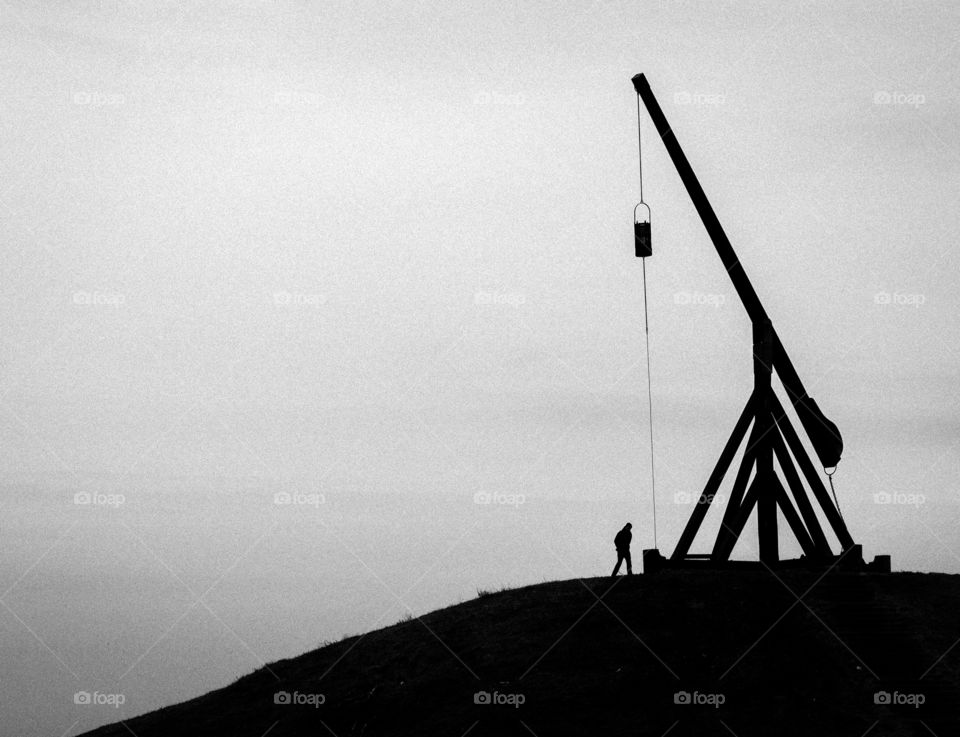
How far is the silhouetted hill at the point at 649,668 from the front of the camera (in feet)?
62.3

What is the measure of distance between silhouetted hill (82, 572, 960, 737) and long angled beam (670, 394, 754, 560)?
163cm

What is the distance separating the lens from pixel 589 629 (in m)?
22.3

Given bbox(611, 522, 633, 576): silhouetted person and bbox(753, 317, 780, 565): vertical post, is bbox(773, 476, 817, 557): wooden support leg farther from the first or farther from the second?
bbox(611, 522, 633, 576): silhouetted person

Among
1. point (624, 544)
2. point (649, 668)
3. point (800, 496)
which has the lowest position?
point (649, 668)

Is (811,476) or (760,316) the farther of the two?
(760,316)

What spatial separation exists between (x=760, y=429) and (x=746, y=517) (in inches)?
79.1

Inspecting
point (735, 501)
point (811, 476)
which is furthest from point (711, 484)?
point (811, 476)

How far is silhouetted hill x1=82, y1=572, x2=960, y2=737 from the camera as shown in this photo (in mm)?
19000

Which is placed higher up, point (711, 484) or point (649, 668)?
point (711, 484)

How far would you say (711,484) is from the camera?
2595 cm

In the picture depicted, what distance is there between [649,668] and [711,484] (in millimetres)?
6504

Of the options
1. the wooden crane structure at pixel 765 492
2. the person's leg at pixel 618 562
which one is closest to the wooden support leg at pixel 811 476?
the wooden crane structure at pixel 765 492

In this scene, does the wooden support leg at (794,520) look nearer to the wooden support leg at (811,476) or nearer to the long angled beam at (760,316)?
the wooden support leg at (811,476)

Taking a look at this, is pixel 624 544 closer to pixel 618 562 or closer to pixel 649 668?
pixel 618 562
